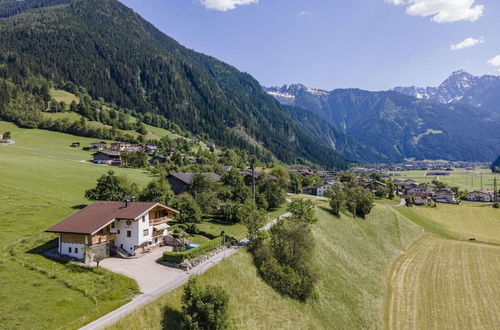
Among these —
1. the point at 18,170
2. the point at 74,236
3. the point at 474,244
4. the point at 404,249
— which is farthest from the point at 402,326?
the point at 18,170

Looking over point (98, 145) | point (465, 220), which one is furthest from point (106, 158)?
point (465, 220)

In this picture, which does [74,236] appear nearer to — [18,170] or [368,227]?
[18,170]

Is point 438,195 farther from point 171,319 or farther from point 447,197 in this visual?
point 171,319

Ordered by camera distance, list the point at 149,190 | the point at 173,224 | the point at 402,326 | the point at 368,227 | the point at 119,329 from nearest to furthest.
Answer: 1. the point at 119,329
2. the point at 402,326
3. the point at 173,224
4. the point at 149,190
5. the point at 368,227

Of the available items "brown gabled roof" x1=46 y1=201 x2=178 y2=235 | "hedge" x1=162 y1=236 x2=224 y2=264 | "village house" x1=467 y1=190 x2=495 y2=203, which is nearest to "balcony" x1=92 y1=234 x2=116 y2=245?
"brown gabled roof" x1=46 y1=201 x2=178 y2=235

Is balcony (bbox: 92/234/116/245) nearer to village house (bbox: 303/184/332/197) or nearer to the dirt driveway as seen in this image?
the dirt driveway
